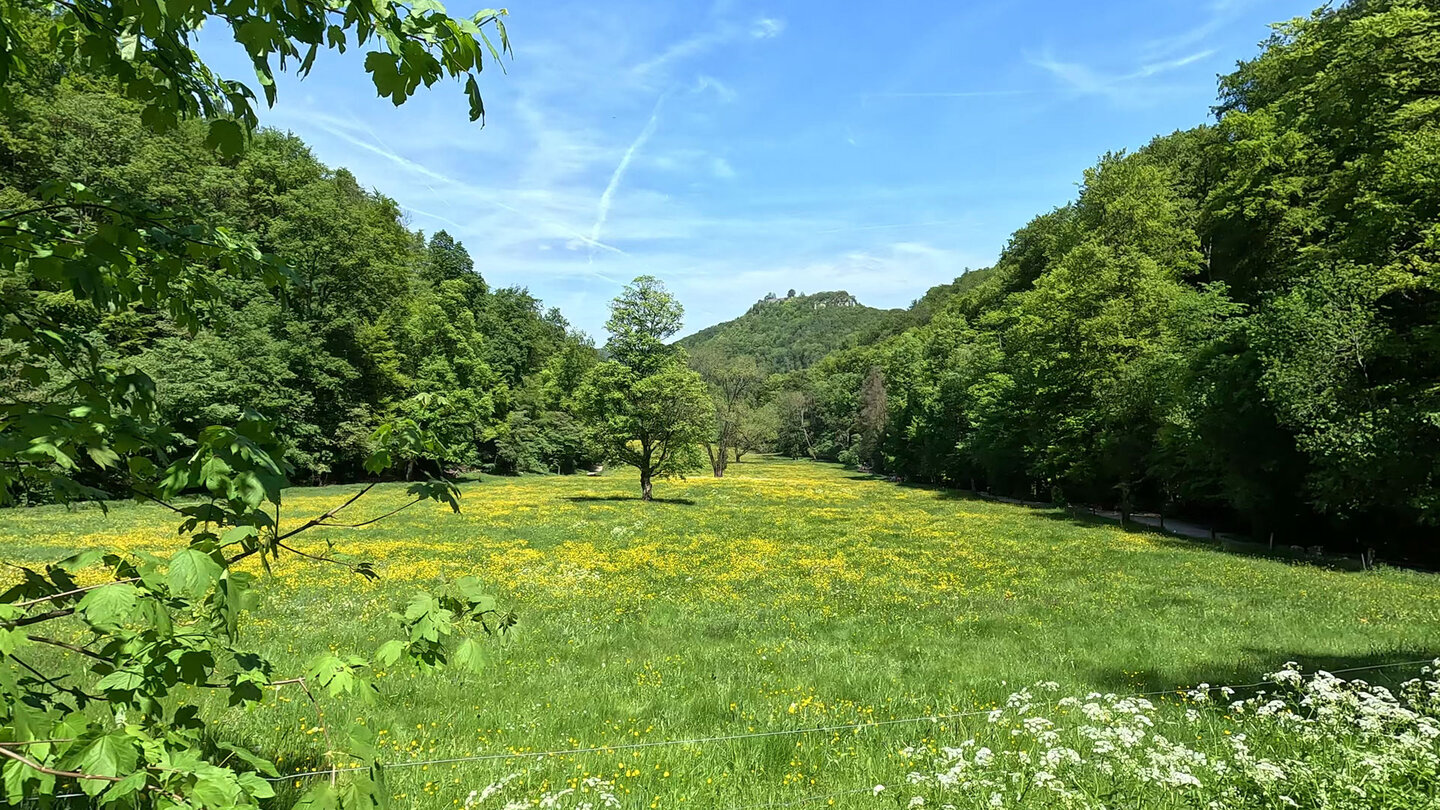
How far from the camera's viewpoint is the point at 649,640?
1240 cm

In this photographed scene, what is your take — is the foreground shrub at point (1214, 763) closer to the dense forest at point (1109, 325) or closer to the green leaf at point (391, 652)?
the green leaf at point (391, 652)

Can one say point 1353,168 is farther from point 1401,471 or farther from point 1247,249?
point 1401,471

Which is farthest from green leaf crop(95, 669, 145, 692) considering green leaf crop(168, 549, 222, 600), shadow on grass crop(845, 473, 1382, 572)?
shadow on grass crop(845, 473, 1382, 572)

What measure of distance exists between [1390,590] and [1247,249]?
2661 cm

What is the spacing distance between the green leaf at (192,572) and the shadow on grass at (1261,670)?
11531mm

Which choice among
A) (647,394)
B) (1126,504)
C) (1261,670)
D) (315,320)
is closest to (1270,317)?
(1126,504)

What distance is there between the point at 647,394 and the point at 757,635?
29617mm

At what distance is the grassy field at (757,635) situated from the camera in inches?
279

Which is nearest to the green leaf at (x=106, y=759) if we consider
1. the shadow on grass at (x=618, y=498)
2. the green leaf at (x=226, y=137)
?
the green leaf at (x=226, y=137)

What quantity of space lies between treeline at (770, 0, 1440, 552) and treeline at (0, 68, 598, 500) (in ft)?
107

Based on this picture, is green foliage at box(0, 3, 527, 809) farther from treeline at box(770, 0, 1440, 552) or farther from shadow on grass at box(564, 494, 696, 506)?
shadow on grass at box(564, 494, 696, 506)

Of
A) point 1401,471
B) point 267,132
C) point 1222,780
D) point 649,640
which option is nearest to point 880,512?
point 1401,471

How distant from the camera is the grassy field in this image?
7.08 meters

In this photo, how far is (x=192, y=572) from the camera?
2.23 m
